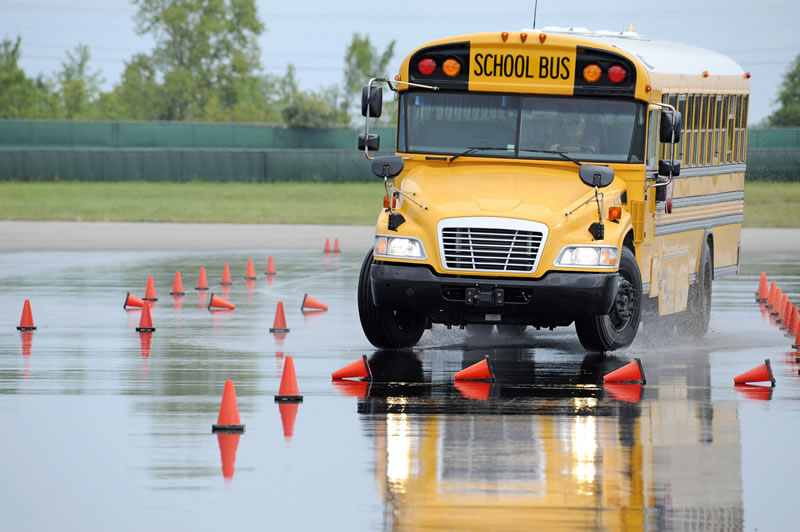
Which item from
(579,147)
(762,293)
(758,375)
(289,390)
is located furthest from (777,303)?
(289,390)

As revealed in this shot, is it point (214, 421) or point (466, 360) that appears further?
point (466, 360)

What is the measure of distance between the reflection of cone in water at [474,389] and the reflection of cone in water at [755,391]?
1.94 m

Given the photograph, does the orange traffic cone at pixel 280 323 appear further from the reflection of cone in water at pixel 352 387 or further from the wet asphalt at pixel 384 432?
the reflection of cone in water at pixel 352 387

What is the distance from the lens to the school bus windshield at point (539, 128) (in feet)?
48.9

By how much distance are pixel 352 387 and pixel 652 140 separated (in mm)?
4276

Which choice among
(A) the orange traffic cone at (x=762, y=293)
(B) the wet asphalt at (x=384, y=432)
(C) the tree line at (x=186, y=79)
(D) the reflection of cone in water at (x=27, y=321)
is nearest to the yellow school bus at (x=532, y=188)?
(B) the wet asphalt at (x=384, y=432)

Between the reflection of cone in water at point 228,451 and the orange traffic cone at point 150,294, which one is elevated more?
the reflection of cone in water at point 228,451

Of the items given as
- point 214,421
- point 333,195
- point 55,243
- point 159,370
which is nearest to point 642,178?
point 159,370

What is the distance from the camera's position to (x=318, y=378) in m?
13.3

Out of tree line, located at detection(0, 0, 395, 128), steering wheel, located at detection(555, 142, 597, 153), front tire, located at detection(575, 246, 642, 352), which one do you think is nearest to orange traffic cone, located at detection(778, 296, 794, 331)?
front tire, located at detection(575, 246, 642, 352)

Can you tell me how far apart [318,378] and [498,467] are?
4.18 m

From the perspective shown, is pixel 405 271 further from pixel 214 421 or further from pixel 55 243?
pixel 55 243

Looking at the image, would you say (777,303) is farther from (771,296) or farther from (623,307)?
(623,307)

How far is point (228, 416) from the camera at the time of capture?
10.5m
